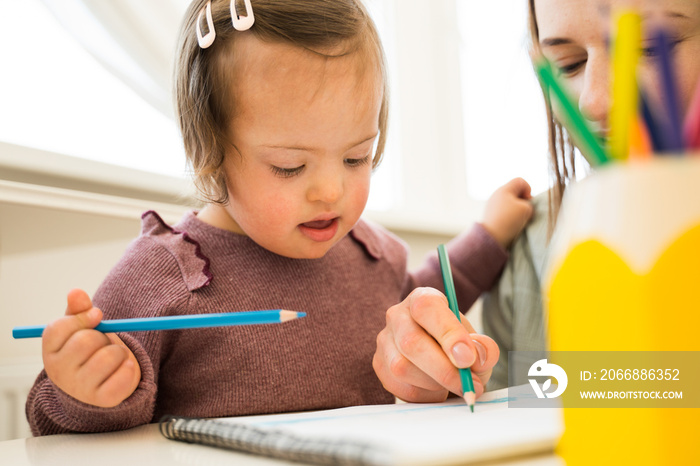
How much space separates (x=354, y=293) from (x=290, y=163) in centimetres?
24

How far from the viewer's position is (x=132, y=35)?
103 cm

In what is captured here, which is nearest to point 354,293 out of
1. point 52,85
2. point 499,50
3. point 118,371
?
point 118,371

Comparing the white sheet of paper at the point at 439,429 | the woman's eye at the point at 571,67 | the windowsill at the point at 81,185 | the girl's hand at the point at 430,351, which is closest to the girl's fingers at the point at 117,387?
the white sheet of paper at the point at 439,429

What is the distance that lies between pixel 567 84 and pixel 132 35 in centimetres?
68

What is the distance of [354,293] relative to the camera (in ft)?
2.79

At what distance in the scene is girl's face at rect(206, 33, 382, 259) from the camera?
0.68 m

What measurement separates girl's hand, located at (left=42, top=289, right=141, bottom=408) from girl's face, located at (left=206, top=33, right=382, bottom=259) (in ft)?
0.77

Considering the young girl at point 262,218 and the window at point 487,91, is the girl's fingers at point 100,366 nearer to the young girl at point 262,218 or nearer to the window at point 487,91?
the young girl at point 262,218

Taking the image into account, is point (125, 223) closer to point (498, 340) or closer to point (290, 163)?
point (290, 163)

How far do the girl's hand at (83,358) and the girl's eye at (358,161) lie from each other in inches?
12.6

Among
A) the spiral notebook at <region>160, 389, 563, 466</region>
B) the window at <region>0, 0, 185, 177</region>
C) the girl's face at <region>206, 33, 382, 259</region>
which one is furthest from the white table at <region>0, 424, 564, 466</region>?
the window at <region>0, 0, 185, 177</region>

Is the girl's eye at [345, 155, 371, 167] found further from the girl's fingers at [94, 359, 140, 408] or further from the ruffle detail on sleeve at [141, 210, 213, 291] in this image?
the girl's fingers at [94, 359, 140, 408]

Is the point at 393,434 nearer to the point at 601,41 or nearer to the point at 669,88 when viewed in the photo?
the point at 669,88

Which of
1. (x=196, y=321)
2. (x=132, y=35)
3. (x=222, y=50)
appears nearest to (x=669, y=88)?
(x=196, y=321)
